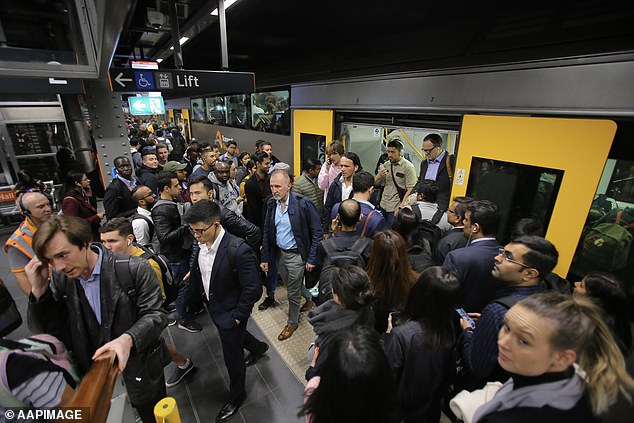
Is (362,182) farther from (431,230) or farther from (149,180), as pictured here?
(149,180)

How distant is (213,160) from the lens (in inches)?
184

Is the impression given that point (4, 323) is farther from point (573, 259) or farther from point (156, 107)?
point (156, 107)

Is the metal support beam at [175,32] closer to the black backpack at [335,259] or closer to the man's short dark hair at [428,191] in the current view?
the black backpack at [335,259]

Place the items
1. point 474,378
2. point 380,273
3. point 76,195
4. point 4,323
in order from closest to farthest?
point 4,323 → point 474,378 → point 380,273 → point 76,195

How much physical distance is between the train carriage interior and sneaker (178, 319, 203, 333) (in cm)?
8

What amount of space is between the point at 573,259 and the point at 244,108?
955 cm

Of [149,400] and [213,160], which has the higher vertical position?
[213,160]

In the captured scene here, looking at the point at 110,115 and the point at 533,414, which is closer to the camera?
the point at 533,414

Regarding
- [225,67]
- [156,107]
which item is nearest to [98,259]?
[225,67]

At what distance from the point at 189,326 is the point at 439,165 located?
408 centimetres

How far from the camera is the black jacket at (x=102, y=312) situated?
162 cm

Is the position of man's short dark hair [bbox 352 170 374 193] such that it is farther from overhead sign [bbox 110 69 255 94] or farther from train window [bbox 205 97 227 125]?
train window [bbox 205 97 227 125]

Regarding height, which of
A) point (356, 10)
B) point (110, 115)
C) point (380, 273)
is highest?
point (356, 10)

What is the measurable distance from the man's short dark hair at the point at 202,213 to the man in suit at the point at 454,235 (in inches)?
81.3
